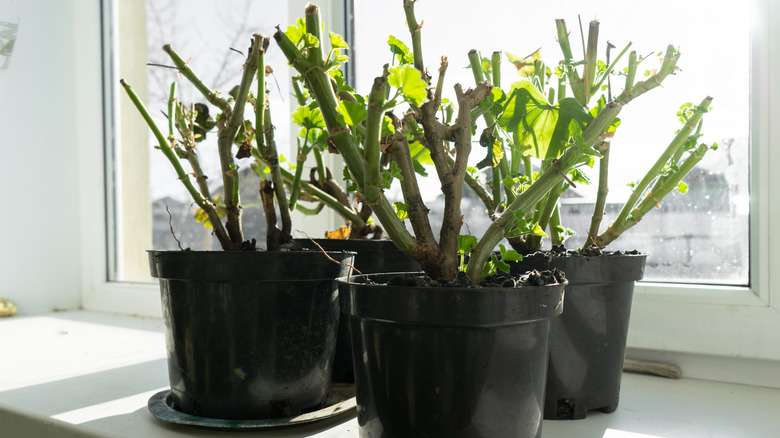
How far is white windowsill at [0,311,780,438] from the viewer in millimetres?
614

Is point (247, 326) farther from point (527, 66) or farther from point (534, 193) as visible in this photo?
point (527, 66)

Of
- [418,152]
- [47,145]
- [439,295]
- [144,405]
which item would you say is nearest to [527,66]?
[418,152]

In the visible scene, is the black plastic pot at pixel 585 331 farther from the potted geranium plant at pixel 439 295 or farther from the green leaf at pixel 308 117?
the green leaf at pixel 308 117

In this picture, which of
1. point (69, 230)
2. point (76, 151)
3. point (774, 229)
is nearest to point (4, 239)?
point (69, 230)

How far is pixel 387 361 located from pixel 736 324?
21.2 inches

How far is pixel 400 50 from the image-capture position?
54 cm

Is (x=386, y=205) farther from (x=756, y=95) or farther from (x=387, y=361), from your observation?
(x=756, y=95)

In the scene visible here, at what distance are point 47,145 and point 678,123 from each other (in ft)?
4.75

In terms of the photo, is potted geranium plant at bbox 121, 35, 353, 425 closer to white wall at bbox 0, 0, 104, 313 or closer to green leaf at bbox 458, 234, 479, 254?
green leaf at bbox 458, 234, 479, 254

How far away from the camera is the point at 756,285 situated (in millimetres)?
771

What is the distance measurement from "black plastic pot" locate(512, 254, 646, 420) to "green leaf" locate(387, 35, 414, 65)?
24 cm

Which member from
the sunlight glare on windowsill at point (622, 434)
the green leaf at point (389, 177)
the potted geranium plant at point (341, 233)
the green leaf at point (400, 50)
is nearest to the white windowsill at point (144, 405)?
the sunlight glare on windowsill at point (622, 434)

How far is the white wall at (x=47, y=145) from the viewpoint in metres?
1.46

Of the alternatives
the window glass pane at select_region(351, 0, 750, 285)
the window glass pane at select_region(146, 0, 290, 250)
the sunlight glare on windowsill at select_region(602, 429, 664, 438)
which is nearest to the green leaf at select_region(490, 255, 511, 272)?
the sunlight glare on windowsill at select_region(602, 429, 664, 438)
